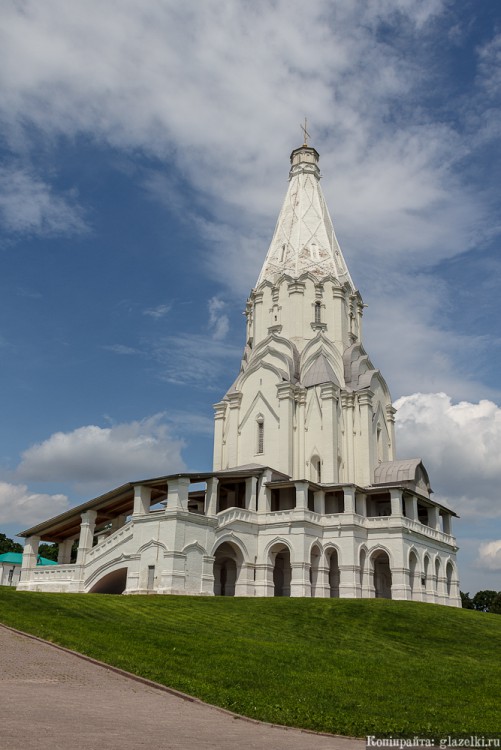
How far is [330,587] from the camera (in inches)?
1486

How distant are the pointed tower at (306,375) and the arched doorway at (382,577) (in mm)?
4696

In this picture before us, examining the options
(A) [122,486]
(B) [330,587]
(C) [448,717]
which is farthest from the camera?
(B) [330,587]

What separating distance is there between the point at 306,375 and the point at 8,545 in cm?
4977

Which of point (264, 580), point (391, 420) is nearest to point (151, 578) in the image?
point (264, 580)

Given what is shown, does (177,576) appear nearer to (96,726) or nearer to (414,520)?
(414,520)

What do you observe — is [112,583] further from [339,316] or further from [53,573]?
[339,316]

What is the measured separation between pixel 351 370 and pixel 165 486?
16.2 meters

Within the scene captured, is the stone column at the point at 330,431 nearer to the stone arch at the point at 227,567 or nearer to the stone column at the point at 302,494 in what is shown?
the stone column at the point at 302,494

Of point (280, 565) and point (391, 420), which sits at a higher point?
point (391, 420)

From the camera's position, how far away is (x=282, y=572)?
3922 centimetres

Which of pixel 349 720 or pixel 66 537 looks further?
pixel 66 537

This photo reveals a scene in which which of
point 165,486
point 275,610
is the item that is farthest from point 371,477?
point 275,610

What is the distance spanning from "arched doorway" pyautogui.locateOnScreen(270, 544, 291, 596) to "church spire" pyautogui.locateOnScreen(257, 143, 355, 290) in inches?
769

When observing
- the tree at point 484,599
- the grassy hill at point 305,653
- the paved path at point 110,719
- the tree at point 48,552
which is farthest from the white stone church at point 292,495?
the tree at point 484,599
